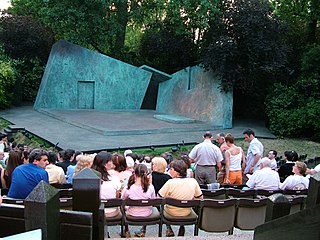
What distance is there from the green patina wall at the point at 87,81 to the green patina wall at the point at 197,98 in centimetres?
162

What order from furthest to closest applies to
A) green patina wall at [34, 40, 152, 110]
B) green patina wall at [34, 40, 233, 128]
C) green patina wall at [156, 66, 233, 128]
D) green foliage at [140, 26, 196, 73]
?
green foliage at [140, 26, 196, 73], green patina wall at [34, 40, 152, 110], green patina wall at [34, 40, 233, 128], green patina wall at [156, 66, 233, 128]

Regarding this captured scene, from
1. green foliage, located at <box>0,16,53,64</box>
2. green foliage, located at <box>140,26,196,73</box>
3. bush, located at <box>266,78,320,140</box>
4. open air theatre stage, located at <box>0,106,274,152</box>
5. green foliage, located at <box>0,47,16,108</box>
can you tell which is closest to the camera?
open air theatre stage, located at <box>0,106,274,152</box>

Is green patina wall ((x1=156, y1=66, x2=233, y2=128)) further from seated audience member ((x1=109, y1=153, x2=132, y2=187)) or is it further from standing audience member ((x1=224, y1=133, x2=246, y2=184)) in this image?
seated audience member ((x1=109, y1=153, x2=132, y2=187))

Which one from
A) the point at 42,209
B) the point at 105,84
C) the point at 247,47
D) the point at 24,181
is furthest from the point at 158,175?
the point at 105,84

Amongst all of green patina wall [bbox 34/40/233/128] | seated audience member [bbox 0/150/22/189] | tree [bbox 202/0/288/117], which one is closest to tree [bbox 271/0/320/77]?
tree [bbox 202/0/288/117]

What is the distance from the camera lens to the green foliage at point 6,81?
1991 cm

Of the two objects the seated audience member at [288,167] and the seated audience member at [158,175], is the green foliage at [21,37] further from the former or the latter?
the seated audience member at [158,175]

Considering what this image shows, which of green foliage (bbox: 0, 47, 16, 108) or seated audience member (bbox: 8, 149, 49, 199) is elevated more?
green foliage (bbox: 0, 47, 16, 108)

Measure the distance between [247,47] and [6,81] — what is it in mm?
13025

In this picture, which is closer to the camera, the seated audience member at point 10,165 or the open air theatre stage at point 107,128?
the seated audience member at point 10,165

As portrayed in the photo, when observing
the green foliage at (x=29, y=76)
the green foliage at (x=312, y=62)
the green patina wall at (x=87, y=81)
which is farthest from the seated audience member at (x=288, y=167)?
the green foliage at (x=29, y=76)

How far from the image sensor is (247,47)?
17047 mm

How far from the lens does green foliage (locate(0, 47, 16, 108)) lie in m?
19.9

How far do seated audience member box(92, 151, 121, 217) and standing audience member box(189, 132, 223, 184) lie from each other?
2.33 meters
